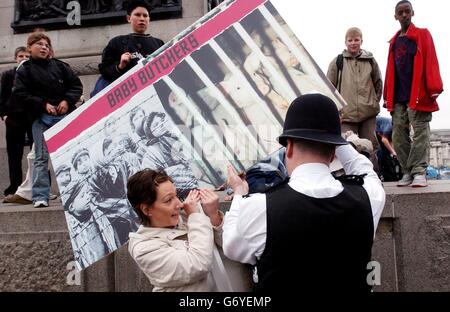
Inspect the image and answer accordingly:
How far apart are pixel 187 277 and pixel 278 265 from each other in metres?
0.56

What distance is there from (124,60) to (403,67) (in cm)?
288

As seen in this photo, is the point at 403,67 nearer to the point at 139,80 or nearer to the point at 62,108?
the point at 139,80

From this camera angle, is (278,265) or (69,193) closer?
(278,265)

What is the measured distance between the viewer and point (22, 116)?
20.4 feet

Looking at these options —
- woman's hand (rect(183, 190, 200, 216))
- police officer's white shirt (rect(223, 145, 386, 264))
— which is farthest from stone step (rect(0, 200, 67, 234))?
police officer's white shirt (rect(223, 145, 386, 264))

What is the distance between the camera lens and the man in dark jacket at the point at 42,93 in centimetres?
512

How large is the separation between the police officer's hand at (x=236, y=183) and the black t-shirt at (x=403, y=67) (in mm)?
3133

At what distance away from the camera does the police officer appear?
2.06 m

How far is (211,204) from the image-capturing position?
262 centimetres

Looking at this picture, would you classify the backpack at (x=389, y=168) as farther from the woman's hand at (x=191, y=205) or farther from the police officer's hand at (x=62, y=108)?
the woman's hand at (x=191, y=205)

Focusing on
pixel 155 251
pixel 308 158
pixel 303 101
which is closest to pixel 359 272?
pixel 308 158

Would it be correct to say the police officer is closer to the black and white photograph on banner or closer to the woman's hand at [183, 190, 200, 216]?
the woman's hand at [183, 190, 200, 216]

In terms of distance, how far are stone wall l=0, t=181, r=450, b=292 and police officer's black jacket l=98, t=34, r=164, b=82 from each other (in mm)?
1529

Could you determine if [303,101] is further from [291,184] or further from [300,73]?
[300,73]
